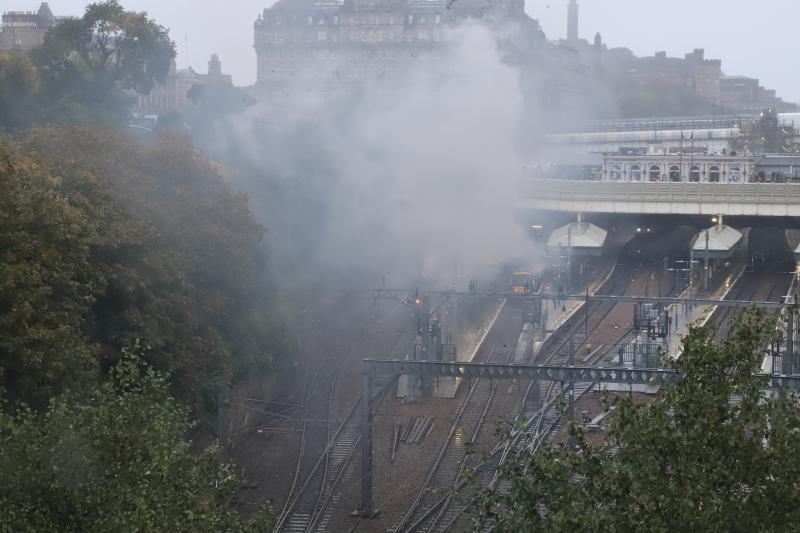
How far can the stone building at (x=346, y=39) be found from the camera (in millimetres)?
92562

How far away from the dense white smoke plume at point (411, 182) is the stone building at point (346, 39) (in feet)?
153

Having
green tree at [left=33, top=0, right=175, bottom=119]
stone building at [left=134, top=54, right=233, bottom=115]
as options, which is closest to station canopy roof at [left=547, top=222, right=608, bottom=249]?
green tree at [left=33, top=0, right=175, bottom=119]

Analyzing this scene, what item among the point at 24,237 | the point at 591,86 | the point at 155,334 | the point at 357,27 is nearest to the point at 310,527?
the point at 155,334

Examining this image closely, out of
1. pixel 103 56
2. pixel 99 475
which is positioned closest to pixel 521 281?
pixel 103 56

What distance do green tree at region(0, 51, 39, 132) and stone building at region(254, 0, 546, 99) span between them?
50.7 m

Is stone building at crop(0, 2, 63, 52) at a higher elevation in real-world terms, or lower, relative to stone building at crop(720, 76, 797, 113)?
higher

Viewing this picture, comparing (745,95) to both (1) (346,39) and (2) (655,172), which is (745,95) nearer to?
(1) (346,39)

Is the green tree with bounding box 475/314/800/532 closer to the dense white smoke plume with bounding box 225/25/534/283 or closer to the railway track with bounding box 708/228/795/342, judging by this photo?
the railway track with bounding box 708/228/795/342

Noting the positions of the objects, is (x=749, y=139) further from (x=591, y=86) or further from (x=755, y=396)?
(x=755, y=396)

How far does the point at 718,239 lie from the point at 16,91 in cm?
2280

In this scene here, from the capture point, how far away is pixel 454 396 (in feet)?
99.9

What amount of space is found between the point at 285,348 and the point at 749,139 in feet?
177

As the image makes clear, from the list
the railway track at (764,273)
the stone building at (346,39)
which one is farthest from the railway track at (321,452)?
the stone building at (346,39)

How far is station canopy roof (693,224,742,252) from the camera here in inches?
1694
